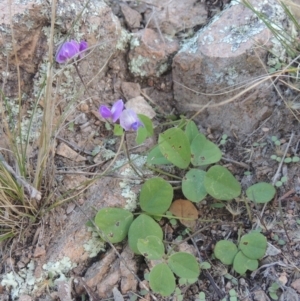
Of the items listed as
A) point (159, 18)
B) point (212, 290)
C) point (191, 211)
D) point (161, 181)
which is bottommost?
point (212, 290)

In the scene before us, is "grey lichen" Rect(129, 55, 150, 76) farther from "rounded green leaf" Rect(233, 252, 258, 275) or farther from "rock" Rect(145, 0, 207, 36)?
"rounded green leaf" Rect(233, 252, 258, 275)

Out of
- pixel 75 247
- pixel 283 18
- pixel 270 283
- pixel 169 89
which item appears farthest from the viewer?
pixel 169 89

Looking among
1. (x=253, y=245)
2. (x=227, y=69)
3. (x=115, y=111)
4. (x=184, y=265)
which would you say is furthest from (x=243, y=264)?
(x=227, y=69)

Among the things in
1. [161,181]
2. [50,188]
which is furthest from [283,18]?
[50,188]

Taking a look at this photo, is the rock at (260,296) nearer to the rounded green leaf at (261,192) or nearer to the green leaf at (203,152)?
the rounded green leaf at (261,192)

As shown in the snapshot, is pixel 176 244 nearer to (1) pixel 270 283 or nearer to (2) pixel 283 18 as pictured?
(1) pixel 270 283

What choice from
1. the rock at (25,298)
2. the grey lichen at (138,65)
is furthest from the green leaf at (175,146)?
the rock at (25,298)

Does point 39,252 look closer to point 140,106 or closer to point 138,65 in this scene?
point 140,106

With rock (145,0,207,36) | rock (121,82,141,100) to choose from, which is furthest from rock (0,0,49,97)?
rock (145,0,207,36)
